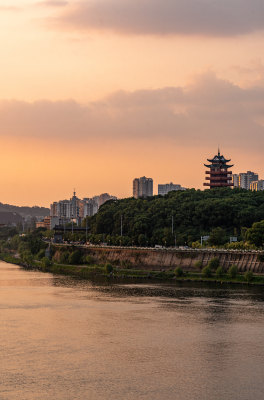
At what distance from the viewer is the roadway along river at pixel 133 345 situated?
128 feet

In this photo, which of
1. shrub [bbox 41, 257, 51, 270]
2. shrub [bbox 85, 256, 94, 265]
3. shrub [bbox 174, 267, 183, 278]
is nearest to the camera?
shrub [bbox 174, 267, 183, 278]

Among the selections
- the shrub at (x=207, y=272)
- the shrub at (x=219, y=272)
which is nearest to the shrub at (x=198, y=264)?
the shrub at (x=207, y=272)

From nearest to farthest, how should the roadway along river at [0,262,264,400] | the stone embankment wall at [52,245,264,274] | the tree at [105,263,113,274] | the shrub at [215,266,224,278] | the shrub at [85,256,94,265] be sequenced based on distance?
the roadway along river at [0,262,264,400], the shrub at [215,266,224,278], the stone embankment wall at [52,245,264,274], the tree at [105,263,113,274], the shrub at [85,256,94,265]

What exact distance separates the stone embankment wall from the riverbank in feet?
8.75

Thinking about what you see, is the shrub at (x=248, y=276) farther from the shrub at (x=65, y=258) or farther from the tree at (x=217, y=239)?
the shrub at (x=65, y=258)

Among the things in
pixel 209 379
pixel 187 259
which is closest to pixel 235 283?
pixel 187 259

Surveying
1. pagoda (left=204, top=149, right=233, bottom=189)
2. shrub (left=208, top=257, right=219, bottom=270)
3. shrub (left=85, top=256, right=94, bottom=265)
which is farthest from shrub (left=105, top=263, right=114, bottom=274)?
pagoda (left=204, top=149, right=233, bottom=189)

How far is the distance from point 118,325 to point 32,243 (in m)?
98.6

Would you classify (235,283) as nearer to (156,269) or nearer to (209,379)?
(156,269)

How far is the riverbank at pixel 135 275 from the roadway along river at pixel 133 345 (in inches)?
407

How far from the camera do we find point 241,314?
61.3 metres

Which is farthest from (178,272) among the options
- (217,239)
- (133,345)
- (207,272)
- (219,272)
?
(133,345)

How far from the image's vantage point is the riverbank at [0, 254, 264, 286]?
3474 inches

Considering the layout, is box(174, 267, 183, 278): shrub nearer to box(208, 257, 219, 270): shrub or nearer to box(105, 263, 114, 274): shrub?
box(208, 257, 219, 270): shrub
